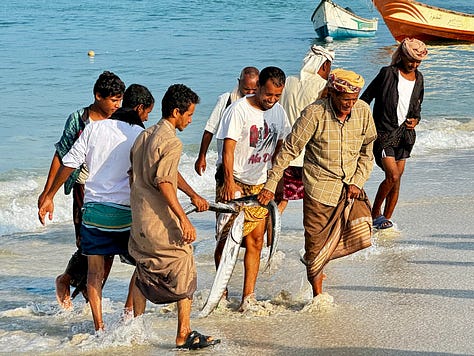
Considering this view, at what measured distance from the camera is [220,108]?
21.2 ft

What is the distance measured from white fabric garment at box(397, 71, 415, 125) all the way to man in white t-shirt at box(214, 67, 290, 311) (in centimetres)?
174

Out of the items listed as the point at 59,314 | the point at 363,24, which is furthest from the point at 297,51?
the point at 59,314

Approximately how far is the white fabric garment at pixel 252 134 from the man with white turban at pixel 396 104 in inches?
62.3

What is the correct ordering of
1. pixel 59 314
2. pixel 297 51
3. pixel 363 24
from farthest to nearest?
1. pixel 363 24
2. pixel 297 51
3. pixel 59 314

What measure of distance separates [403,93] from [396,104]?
4.2 inches

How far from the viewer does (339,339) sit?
17.3 feet

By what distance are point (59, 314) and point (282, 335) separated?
1.69m

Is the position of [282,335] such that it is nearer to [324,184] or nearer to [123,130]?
[324,184]

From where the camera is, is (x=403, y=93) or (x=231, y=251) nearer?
(x=231, y=251)

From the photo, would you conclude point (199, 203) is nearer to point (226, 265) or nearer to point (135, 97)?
point (226, 265)

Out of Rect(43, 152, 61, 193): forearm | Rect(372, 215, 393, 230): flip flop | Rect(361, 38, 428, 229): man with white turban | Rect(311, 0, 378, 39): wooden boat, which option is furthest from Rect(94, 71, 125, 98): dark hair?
Rect(311, 0, 378, 39): wooden boat

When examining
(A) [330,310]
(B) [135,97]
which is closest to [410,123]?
(A) [330,310]

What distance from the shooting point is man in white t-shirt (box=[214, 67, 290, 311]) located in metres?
5.57

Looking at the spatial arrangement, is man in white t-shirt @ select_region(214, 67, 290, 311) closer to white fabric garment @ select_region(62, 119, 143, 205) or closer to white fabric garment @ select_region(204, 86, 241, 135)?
white fabric garment @ select_region(204, 86, 241, 135)
